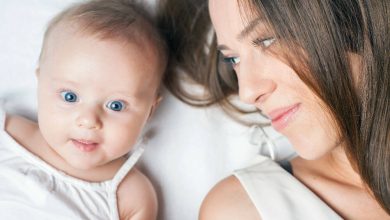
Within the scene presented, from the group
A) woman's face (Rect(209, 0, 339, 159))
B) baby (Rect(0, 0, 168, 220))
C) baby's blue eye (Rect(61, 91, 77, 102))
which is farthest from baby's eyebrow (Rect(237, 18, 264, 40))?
baby's blue eye (Rect(61, 91, 77, 102))

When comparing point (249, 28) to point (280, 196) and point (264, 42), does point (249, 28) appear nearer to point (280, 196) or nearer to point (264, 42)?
point (264, 42)

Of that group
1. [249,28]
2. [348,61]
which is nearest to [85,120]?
[249,28]

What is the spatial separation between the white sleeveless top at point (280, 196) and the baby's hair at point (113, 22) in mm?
356

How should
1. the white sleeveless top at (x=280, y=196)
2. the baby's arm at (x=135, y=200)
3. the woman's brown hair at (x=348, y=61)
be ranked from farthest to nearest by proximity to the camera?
1. the baby's arm at (x=135, y=200)
2. the white sleeveless top at (x=280, y=196)
3. the woman's brown hair at (x=348, y=61)

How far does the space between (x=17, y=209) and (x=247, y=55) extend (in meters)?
0.61

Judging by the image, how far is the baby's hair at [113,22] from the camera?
3.89 feet

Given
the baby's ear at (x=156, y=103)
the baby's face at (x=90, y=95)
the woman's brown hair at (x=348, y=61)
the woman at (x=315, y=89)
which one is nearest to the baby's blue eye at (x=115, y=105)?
the baby's face at (x=90, y=95)

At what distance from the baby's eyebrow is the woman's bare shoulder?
37cm

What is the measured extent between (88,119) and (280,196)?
0.46 metres

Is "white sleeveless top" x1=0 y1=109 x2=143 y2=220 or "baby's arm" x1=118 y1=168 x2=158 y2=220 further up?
"white sleeveless top" x1=0 y1=109 x2=143 y2=220

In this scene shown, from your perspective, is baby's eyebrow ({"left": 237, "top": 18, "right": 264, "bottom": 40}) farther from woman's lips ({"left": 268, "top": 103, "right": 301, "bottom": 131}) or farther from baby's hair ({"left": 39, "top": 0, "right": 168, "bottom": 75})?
baby's hair ({"left": 39, "top": 0, "right": 168, "bottom": 75})

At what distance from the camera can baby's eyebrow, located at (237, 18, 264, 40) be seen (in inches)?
38.7

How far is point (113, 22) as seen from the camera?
120 cm

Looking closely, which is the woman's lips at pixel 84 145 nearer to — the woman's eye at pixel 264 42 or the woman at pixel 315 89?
the woman at pixel 315 89
